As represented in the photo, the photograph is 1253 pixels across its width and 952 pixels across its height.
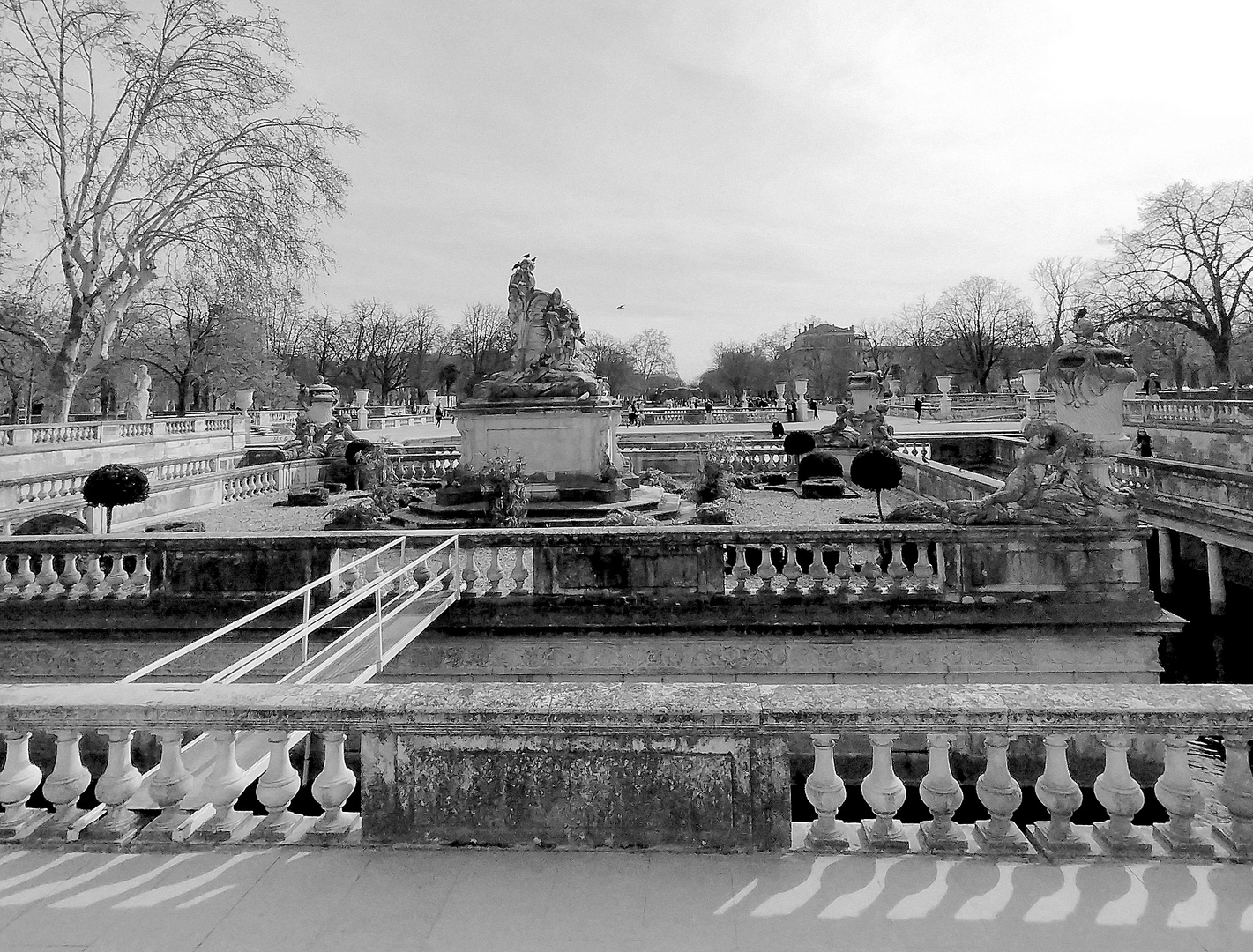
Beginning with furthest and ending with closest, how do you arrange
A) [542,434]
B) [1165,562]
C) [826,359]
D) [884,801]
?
[826,359] < [1165,562] < [542,434] < [884,801]

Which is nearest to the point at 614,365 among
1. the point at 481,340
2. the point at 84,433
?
the point at 481,340

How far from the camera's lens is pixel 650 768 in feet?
10.4

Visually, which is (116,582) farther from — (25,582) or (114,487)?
(114,487)

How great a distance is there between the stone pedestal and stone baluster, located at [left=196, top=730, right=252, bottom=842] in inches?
437

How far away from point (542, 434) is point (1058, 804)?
1206 centimetres

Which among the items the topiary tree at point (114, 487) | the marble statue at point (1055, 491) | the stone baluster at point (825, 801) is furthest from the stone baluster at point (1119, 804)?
the topiary tree at point (114, 487)

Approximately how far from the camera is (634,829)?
10.4ft

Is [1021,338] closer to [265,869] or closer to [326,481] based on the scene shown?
[326,481]

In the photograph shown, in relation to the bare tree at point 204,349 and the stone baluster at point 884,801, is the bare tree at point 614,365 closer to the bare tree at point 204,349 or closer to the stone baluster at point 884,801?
the bare tree at point 204,349

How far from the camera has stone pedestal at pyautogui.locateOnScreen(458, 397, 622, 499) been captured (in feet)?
46.8

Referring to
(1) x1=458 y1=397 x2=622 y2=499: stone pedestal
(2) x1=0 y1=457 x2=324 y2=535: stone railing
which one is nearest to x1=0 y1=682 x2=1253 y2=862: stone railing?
(2) x1=0 y1=457 x2=324 y2=535: stone railing

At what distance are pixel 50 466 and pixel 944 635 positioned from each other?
26.0 metres

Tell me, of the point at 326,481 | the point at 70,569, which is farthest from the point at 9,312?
the point at 70,569

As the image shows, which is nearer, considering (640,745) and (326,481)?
(640,745)
